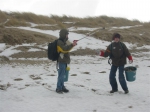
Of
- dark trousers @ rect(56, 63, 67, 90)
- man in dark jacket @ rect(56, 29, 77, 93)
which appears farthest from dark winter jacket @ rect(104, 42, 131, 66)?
dark trousers @ rect(56, 63, 67, 90)

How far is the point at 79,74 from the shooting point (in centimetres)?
1069

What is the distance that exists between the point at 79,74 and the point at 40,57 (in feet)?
17.3

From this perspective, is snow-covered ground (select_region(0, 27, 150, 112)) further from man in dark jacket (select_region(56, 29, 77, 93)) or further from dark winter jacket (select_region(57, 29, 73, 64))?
dark winter jacket (select_region(57, 29, 73, 64))

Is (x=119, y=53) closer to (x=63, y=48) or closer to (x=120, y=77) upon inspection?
(x=120, y=77)

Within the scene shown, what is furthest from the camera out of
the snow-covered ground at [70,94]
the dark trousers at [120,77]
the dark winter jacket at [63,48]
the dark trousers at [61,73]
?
the dark trousers at [120,77]

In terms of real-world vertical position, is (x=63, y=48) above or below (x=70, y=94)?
above

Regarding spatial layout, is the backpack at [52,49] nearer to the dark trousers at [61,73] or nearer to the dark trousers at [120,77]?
the dark trousers at [61,73]

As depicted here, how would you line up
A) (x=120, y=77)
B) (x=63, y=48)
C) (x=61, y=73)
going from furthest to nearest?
(x=120, y=77) < (x=61, y=73) < (x=63, y=48)

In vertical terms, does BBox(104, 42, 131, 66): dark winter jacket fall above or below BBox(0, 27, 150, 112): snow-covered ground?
above

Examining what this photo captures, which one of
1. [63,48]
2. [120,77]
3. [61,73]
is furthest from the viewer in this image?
[120,77]

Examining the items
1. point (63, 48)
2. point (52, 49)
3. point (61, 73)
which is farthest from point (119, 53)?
point (52, 49)

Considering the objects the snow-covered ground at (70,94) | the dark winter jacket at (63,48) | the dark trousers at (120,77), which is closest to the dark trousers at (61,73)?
the dark winter jacket at (63,48)

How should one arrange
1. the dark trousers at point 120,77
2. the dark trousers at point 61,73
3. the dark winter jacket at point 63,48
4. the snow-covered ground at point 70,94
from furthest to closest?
the dark trousers at point 120,77
the dark trousers at point 61,73
the dark winter jacket at point 63,48
the snow-covered ground at point 70,94

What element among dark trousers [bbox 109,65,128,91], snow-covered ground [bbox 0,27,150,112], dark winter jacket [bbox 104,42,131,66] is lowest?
snow-covered ground [bbox 0,27,150,112]
